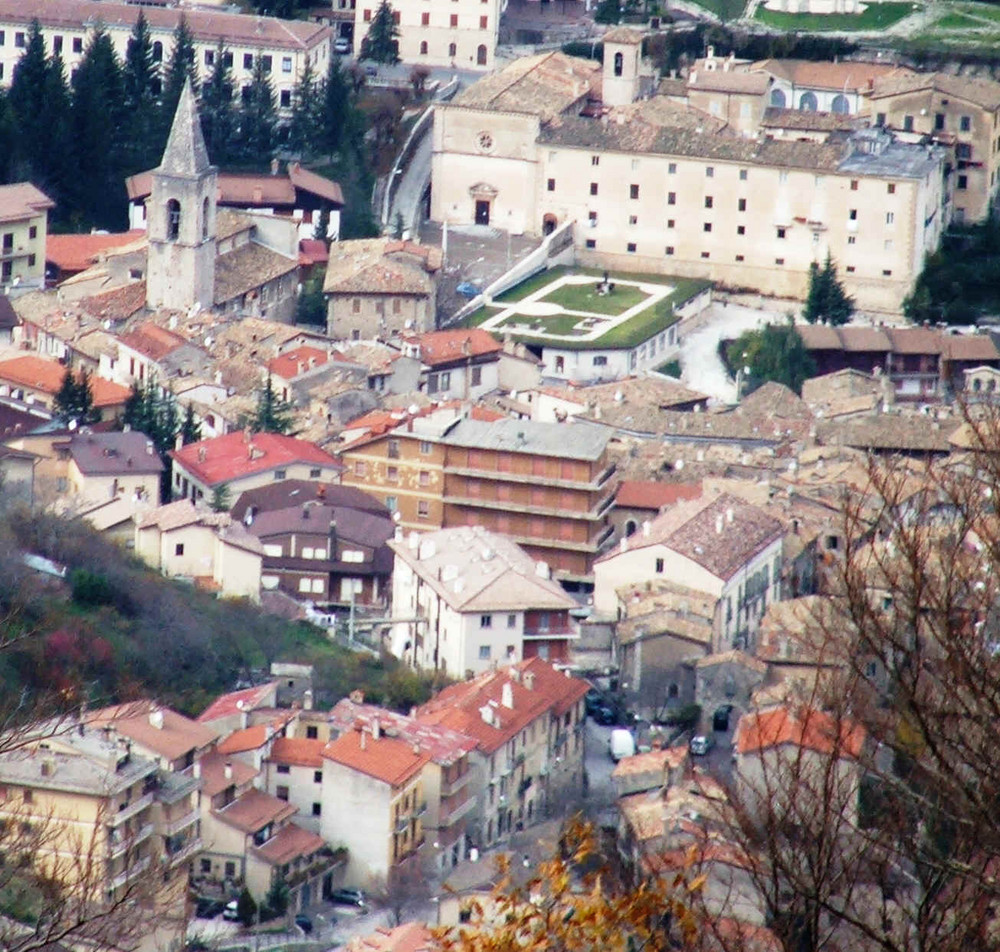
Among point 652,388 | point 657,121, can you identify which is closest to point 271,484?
point 652,388

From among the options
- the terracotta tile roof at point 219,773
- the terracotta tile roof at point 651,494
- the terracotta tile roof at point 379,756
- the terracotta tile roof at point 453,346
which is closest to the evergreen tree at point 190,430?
the terracotta tile roof at point 453,346

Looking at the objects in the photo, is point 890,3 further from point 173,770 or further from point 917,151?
point 173,770

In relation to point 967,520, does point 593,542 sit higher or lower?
lower

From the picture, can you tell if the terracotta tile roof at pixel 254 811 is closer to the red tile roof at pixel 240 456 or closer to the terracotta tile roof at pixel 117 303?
the red tile roof at pixel 240 456

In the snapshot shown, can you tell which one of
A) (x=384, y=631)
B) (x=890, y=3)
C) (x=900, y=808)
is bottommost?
(x=384, y=631)

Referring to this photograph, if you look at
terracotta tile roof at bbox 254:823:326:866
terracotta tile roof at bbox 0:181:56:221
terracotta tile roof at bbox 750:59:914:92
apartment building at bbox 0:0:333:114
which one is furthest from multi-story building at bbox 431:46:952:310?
terracotta tile roof at bbox 254:823:326:866

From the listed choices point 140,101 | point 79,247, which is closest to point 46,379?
point 79,247

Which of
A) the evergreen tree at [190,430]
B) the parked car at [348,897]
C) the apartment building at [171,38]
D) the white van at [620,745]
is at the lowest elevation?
the white van at [620,745]
